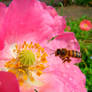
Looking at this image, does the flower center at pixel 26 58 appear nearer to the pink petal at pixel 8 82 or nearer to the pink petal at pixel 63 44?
the pink petal at pixel 63 44

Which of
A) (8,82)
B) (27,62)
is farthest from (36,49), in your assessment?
(8,82)

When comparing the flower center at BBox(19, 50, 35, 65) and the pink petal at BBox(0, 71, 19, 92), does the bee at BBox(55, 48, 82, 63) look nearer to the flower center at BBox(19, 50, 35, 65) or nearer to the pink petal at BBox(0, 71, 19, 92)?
the flower center at BBox(19, 50, 35, 65)

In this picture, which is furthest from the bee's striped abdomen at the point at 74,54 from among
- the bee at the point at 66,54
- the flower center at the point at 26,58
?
the flower center at the point at 26,58

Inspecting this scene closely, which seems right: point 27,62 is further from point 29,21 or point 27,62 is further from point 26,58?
point 29,21

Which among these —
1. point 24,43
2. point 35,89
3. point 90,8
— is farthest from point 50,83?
point 90,8

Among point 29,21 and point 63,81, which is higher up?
point 29,21

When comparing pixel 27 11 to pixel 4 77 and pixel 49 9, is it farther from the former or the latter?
pixel 4 77

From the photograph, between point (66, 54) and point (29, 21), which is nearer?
point (29, 21)

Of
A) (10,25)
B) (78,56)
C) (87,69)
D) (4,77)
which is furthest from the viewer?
(87,69)
